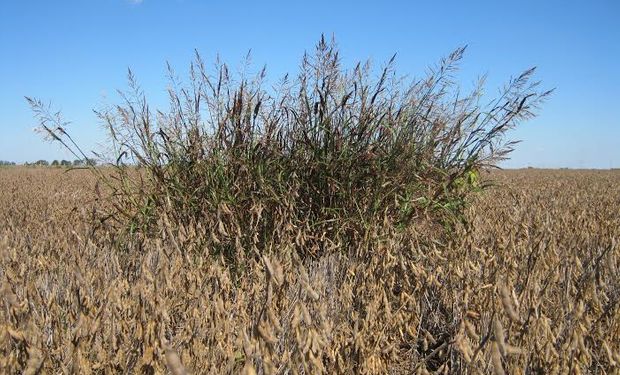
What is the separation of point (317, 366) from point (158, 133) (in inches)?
91.4

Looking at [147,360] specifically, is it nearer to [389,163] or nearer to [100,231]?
[389,163]

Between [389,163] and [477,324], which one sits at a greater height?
[389,163]

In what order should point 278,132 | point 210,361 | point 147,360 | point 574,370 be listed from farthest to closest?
point 278,132, point 210,361, point 574,370, point 147,360

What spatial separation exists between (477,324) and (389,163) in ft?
4.10

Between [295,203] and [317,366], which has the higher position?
[295,203]

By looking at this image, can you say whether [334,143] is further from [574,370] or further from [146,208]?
[574,370]

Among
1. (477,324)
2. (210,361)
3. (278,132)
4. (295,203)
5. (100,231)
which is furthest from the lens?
(100,231)

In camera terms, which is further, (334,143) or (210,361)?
(334,143)

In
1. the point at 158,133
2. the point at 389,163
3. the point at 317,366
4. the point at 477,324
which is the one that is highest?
the point at 158,133

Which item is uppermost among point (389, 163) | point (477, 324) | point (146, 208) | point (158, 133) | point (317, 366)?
point (158, 133)

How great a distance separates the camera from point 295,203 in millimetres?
2947

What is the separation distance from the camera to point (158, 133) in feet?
10.4

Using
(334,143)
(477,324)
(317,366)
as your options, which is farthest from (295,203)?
(317,366)

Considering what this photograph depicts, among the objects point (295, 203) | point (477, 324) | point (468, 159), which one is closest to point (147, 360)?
point (477, 324)
